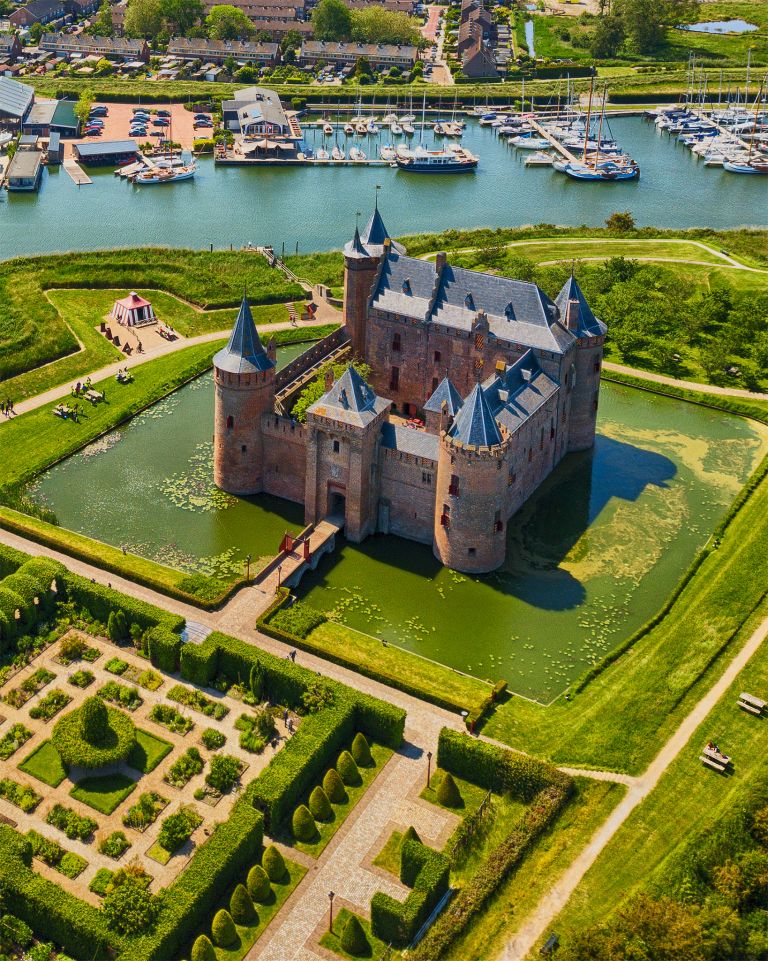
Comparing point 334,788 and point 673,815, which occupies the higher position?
point 673,815

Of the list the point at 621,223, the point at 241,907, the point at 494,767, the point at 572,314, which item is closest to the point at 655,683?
the point at 494,767

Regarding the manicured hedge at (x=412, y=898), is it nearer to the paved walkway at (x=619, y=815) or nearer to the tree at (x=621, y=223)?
the paved walkway at (x=619, y=815)

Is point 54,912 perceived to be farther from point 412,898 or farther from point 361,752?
point 361,752

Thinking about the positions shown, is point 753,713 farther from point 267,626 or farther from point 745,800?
point 267,626

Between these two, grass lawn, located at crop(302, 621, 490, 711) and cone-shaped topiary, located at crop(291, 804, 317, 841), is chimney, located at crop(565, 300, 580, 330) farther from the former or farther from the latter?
cone-shaped topiary, located at crop(291, 804, 317, 841)

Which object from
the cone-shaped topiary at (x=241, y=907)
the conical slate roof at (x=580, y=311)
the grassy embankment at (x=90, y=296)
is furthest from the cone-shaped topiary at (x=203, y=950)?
the grassy embankment at (x=90, y=296)
